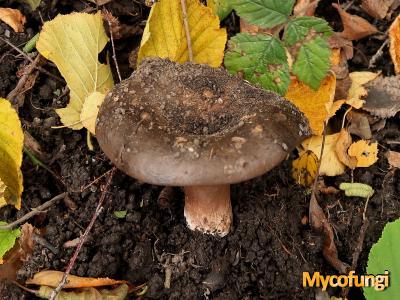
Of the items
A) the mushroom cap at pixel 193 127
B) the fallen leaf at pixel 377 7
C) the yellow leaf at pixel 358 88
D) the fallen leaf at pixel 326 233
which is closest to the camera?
the mushroom cap at pixel 193 127

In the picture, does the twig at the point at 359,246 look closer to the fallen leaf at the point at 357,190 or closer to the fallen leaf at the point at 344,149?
the fallen leaf at the point at 357,190

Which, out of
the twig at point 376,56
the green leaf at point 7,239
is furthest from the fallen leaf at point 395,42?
the green leaf at point 7,239

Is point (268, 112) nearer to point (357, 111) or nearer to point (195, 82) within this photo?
point (195, 82)

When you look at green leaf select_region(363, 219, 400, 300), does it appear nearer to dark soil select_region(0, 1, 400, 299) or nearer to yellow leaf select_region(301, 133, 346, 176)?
dark soil select_region(0, 1, 400, 299)

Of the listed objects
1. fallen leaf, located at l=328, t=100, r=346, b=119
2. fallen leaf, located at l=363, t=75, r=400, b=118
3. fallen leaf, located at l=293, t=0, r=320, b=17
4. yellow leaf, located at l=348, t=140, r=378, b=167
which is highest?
fallen leaf, located at l=293, t=0, r=320, b=17

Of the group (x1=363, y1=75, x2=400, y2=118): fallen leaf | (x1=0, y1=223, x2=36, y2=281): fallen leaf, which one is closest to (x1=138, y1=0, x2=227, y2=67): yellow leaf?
(x1=363, y1=75, x2=400, y2=118): fallen leaf

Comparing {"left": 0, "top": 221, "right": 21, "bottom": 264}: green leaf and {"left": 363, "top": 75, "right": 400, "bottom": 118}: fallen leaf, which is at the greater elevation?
{"left": 363, "top": 75, "right": 400, "bottom": 118}: fallen leaf

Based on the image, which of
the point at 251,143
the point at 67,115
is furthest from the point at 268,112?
the point at 67,115
